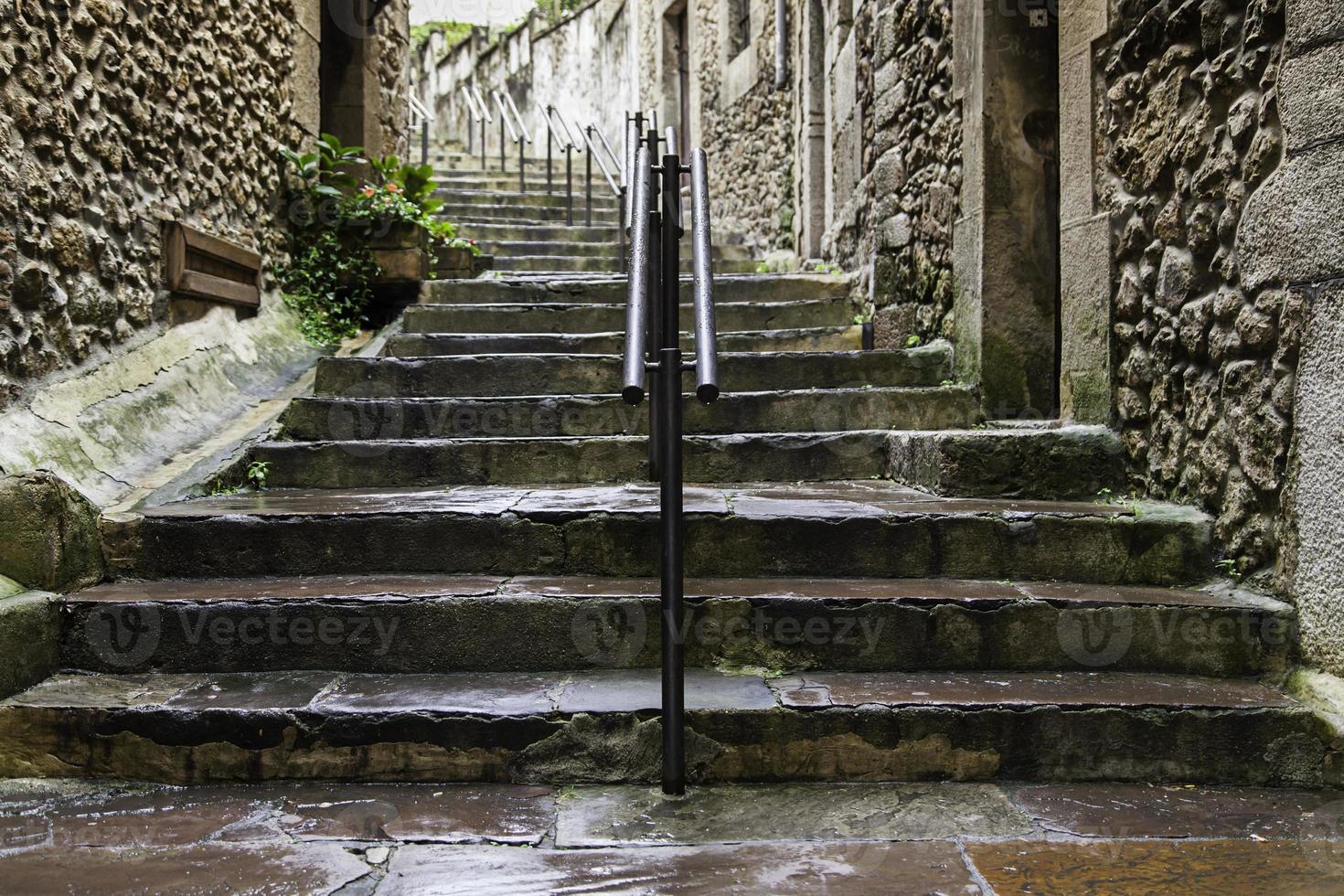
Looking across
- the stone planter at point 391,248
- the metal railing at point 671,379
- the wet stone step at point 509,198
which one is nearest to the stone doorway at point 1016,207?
the metal railing at point 671,379

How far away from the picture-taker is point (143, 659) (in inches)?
89.1

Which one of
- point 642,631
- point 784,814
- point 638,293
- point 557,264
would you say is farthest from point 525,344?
point 784,814

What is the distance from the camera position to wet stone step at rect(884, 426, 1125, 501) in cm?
283

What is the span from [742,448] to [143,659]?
187 cm

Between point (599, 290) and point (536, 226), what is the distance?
247 centimetres

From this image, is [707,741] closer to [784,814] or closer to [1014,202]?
[784,814]

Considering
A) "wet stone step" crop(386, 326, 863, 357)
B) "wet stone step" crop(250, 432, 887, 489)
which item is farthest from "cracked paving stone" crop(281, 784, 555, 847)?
"wet stone step" crop(386, 326, 863, 357)

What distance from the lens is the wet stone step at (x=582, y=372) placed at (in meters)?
3.93

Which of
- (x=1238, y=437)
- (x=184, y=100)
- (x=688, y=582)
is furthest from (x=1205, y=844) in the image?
(x=184, y=100)

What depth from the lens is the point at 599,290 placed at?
4969mm

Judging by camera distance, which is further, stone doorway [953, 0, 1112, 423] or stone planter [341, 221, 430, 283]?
stone planter [341, 221, 430, 283]

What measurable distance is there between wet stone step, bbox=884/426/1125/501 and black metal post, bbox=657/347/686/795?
1.24 m

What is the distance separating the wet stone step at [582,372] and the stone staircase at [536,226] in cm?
195

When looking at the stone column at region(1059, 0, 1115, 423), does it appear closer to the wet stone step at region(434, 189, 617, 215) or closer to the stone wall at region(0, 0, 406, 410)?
the stone wall at region(0, 0, 406, 410)
